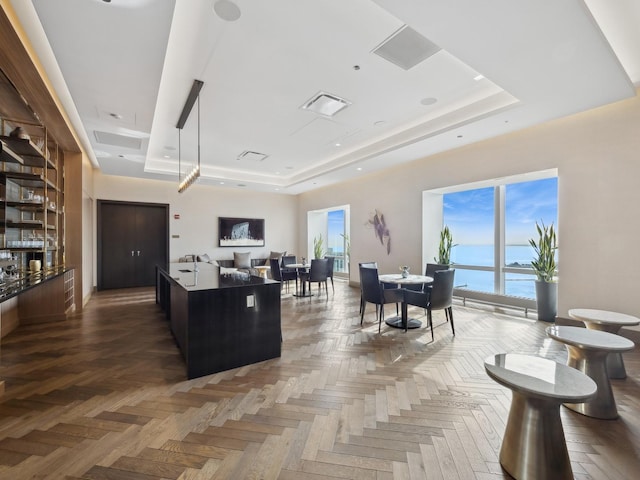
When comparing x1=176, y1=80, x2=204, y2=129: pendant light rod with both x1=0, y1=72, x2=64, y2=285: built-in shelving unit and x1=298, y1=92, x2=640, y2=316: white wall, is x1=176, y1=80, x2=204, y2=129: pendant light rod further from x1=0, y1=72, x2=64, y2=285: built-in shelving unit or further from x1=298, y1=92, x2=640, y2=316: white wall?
x1=298, y1=92, x2=640, y2=316: white wall

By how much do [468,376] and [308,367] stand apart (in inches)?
61.6

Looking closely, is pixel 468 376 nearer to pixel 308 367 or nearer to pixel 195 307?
pixel 308 367

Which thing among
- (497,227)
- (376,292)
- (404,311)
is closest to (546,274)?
(497,227)

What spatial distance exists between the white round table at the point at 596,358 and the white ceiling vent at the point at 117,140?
612cm

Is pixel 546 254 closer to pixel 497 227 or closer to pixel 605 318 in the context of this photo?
pixel 497 227

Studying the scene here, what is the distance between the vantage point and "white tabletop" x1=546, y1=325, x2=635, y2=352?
7.18ft

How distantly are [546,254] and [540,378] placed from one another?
3.96m

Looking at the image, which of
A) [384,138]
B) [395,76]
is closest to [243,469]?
[395,76]

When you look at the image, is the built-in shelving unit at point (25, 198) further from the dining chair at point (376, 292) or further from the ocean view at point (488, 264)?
the ocean view at point (488, 264)

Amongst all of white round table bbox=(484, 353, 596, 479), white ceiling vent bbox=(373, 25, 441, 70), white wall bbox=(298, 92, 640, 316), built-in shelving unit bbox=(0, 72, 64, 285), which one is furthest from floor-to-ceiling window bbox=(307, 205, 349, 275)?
white round table bbox=(484, 353, 596, 479)

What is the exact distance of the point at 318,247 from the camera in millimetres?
9695

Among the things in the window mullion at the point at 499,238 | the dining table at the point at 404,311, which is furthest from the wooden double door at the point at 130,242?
the window mullion at the point at 499,238

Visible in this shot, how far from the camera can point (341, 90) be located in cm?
379

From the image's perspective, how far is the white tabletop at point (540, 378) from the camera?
1.55 metres
